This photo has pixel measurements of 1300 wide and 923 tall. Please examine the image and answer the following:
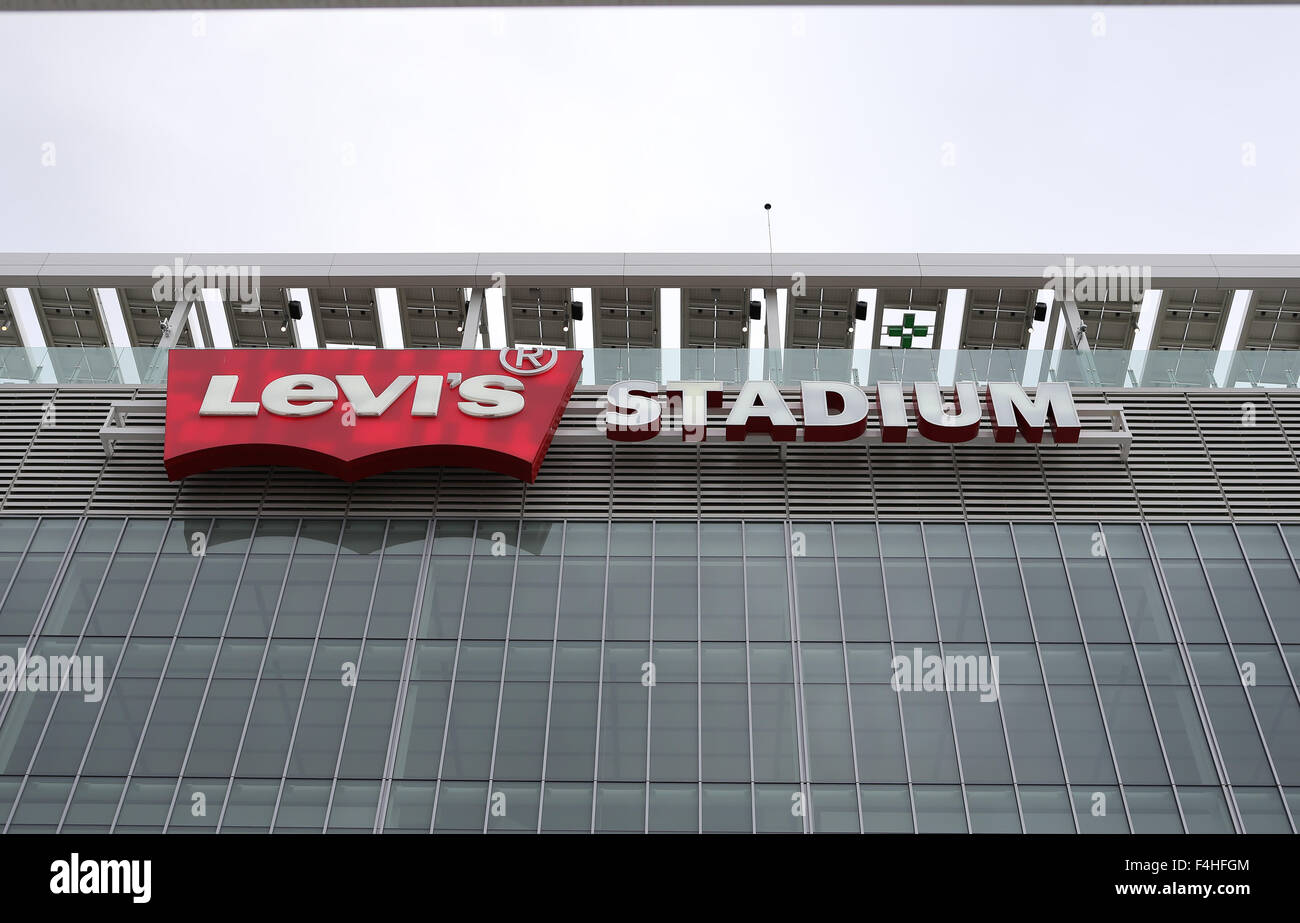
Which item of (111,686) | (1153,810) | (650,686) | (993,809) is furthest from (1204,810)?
(111,686)

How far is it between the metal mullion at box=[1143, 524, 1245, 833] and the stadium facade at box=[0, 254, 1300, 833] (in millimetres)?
49

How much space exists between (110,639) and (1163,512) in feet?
62.6

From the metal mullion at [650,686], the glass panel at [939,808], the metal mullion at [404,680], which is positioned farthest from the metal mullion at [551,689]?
the glass panel at [939,808]

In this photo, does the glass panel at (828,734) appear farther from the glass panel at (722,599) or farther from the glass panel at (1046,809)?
the glass panel at (1046,809)

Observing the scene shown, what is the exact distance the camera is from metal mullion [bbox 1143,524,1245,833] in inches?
683

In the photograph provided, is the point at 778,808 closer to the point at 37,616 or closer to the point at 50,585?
the point at 37,616

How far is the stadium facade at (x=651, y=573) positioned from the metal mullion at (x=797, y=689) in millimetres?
51

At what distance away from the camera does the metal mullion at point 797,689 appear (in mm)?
17391

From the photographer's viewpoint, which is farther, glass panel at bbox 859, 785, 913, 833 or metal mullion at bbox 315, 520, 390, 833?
metal mullion at bbox 315, 520, 390, 833

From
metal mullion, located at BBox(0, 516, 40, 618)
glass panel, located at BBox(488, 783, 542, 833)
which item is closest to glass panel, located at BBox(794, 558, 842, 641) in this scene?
glass panel, located at BBox(488, 783, 542, 833)

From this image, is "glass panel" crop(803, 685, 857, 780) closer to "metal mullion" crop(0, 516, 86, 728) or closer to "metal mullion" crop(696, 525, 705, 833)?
"metal mullion" crop(696, 525, 705, 833)

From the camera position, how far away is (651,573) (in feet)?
68.2
